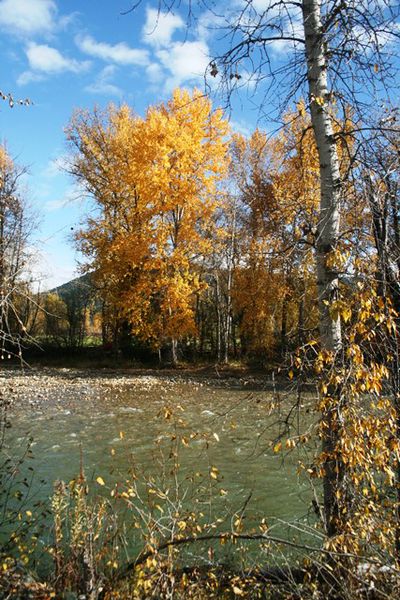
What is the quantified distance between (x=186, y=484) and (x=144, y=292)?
50.3 feet

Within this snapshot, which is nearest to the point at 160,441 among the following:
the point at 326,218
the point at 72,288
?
the point at 326,218

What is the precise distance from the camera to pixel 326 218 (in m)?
3.77

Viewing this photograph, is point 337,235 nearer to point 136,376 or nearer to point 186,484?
point 186,484

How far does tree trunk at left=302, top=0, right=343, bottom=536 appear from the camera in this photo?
346 cm

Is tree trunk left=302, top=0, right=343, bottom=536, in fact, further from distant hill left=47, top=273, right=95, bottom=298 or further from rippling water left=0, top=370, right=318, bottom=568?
distant hill left=47, top=273, right=95, bottom=298

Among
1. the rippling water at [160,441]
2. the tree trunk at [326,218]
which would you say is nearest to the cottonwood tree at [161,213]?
the rippling water at [160,441]

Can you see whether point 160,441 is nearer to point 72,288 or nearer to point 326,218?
point 326,218

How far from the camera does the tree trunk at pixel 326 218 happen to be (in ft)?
11.3

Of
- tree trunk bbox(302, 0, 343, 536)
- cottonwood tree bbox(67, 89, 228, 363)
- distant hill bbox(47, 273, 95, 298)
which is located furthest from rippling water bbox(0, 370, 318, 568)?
distant hill bbox(47, 273, 95, 298)

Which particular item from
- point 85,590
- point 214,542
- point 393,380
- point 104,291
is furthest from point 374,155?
point 104,291

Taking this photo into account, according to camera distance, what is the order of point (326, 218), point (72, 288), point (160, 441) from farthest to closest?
1. point (72, 288)
2. point (160, 441)
3. point (326, 218)

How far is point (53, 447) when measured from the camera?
912cm

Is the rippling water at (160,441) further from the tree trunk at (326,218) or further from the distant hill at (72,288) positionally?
the distant hill at (72,288)

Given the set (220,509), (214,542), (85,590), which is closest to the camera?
(85,590)
